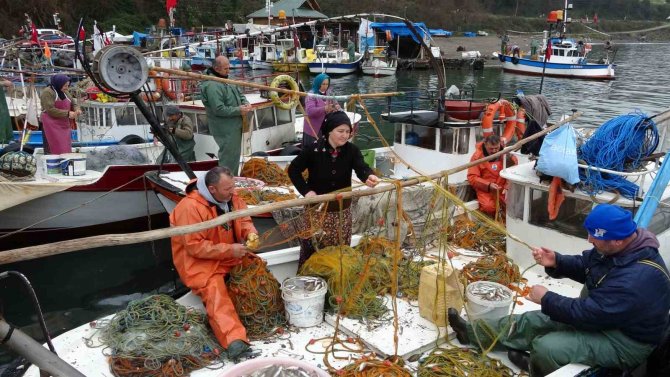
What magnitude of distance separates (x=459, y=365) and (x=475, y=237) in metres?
2.64

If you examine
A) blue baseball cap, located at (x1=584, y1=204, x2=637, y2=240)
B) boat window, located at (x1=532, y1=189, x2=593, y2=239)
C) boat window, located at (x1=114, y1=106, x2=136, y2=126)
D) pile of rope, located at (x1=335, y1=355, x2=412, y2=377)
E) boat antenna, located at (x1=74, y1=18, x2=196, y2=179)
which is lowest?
pile of rope, located at (x1=335, y1=355, x2=412, y2=377)

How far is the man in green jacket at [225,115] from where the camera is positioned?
8.18m

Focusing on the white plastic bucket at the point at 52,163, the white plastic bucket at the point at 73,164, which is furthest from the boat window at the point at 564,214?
the white plastic bucket at the point at 52,163

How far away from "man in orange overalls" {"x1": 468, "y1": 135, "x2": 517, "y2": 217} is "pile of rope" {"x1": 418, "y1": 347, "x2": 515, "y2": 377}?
3.06m

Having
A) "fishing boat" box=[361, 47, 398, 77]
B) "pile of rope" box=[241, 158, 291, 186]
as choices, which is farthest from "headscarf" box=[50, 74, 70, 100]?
"fishing boat" box=[361, 47, 398, 77]

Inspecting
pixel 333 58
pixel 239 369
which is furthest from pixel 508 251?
pixel 333 58

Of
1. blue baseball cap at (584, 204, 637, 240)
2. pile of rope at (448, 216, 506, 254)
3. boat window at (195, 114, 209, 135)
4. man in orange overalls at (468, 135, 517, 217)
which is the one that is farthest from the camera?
boat window at (195, 114, 209, 135)

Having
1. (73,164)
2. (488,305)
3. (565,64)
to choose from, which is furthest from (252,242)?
(565,64)

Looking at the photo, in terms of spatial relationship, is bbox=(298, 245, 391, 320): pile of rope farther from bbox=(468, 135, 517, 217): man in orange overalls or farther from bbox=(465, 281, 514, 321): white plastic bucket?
bbox=(468, 135, 517, 217): man in orange overalls

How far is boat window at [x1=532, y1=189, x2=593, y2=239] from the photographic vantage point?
17.9ft

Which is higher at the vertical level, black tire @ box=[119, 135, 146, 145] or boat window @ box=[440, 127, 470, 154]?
boat window @ box=[440, 127, 470, 154]

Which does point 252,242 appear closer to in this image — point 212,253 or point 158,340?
point 212,253

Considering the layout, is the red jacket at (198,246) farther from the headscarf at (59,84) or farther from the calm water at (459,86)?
the headscarf at (59,84)

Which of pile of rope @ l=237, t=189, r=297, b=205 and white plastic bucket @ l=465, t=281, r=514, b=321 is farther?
pile of rope @ l=237, t=189, r=297, b=205
